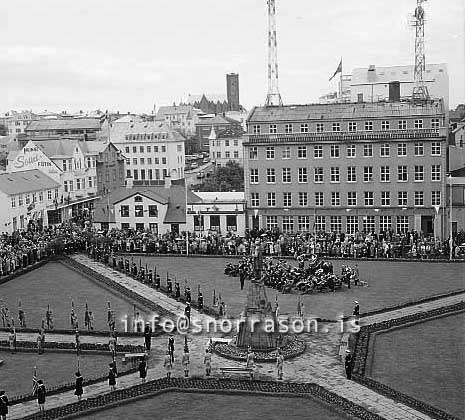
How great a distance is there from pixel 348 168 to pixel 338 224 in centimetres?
475

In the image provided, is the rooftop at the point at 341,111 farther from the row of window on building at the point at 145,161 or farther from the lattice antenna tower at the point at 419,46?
the row of window on building at the point at 145,161

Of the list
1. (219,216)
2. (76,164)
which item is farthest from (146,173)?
(219,216)

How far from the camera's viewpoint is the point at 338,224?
62.2 meters

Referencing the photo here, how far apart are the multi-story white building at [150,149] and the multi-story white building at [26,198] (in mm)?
34512

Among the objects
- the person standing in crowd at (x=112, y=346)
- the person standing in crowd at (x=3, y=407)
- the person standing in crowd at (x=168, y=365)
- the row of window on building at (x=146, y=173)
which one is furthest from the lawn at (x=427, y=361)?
the row of window on building at (x=146, y=173)

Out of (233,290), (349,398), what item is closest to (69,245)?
(233,290)

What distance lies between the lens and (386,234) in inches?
2295

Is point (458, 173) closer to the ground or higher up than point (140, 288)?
higher up

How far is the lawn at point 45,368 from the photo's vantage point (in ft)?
91.1

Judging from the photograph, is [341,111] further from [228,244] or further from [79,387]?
[79,387]

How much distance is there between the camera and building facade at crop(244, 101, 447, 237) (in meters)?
60.2

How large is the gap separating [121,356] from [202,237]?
28.6m

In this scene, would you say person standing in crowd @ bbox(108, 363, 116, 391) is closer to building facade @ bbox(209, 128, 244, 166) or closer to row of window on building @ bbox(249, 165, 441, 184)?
row of window on building @ bbox(249, 165, 441, 184)

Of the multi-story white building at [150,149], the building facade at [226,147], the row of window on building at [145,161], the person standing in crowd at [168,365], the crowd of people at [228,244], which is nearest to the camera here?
the person standing in crowd at [168,365]
